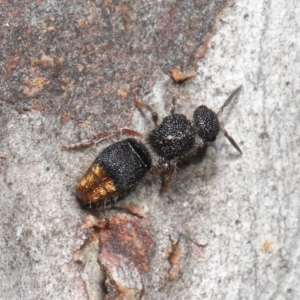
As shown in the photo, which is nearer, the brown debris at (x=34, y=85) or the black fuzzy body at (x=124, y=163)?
the brown debris at (x=34, y=85)

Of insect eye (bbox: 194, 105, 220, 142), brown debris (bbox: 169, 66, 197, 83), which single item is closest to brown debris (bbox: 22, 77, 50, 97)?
brown debris (bbox: 169, 66, 197, 83)

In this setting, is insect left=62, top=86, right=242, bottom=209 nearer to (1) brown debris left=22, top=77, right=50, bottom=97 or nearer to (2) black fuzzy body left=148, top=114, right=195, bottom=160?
(2) black fuzzy body left=148, top=114, right=195, bottom=160

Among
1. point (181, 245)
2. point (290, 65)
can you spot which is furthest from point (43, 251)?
point (290, 65)

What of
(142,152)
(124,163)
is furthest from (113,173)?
(142,152)

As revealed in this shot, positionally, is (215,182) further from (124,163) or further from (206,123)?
(124,163)

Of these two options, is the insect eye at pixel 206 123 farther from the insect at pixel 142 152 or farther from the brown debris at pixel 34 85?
the brown debris at pixel 34 85

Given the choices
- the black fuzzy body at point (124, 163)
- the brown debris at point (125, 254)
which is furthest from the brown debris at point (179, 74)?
the brown debris at point (125, 254)

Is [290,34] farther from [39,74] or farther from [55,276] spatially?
[55,276]
